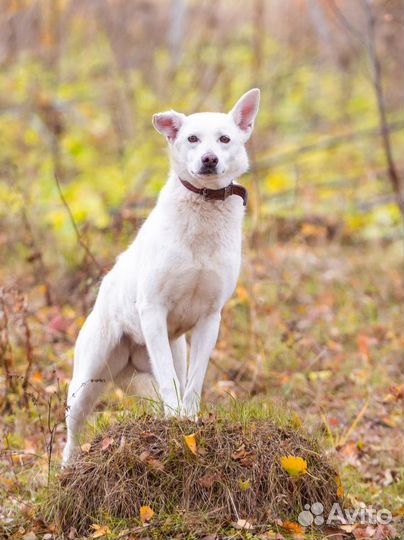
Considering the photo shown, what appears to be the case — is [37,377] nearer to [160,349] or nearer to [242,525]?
[160,349]

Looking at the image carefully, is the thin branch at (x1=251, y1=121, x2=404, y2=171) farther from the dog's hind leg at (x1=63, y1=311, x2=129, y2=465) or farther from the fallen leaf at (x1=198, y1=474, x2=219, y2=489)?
the fallen leaf at (x1=198, y1=474, x2=219, y2=489)

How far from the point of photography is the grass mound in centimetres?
396

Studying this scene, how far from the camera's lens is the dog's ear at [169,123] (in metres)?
4.77

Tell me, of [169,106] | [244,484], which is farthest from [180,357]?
[169,106]

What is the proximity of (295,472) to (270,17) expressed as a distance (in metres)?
17.3

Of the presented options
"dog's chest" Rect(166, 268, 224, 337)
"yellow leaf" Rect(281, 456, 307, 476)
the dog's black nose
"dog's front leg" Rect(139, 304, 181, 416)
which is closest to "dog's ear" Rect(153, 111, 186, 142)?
the dog's black nose

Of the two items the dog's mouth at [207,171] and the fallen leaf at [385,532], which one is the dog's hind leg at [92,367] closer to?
the dog's mouth at [207,171]

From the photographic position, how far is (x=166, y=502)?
399cm

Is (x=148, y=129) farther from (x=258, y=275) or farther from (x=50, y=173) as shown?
(x=258, y=275)

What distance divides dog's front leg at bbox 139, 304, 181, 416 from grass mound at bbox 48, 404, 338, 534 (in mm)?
320

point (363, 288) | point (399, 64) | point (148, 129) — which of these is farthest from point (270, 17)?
point (363, 288)

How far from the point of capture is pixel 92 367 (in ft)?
16.9

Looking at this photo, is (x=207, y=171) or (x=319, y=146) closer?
(x=207, y=171)

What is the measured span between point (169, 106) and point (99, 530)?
9757mm
